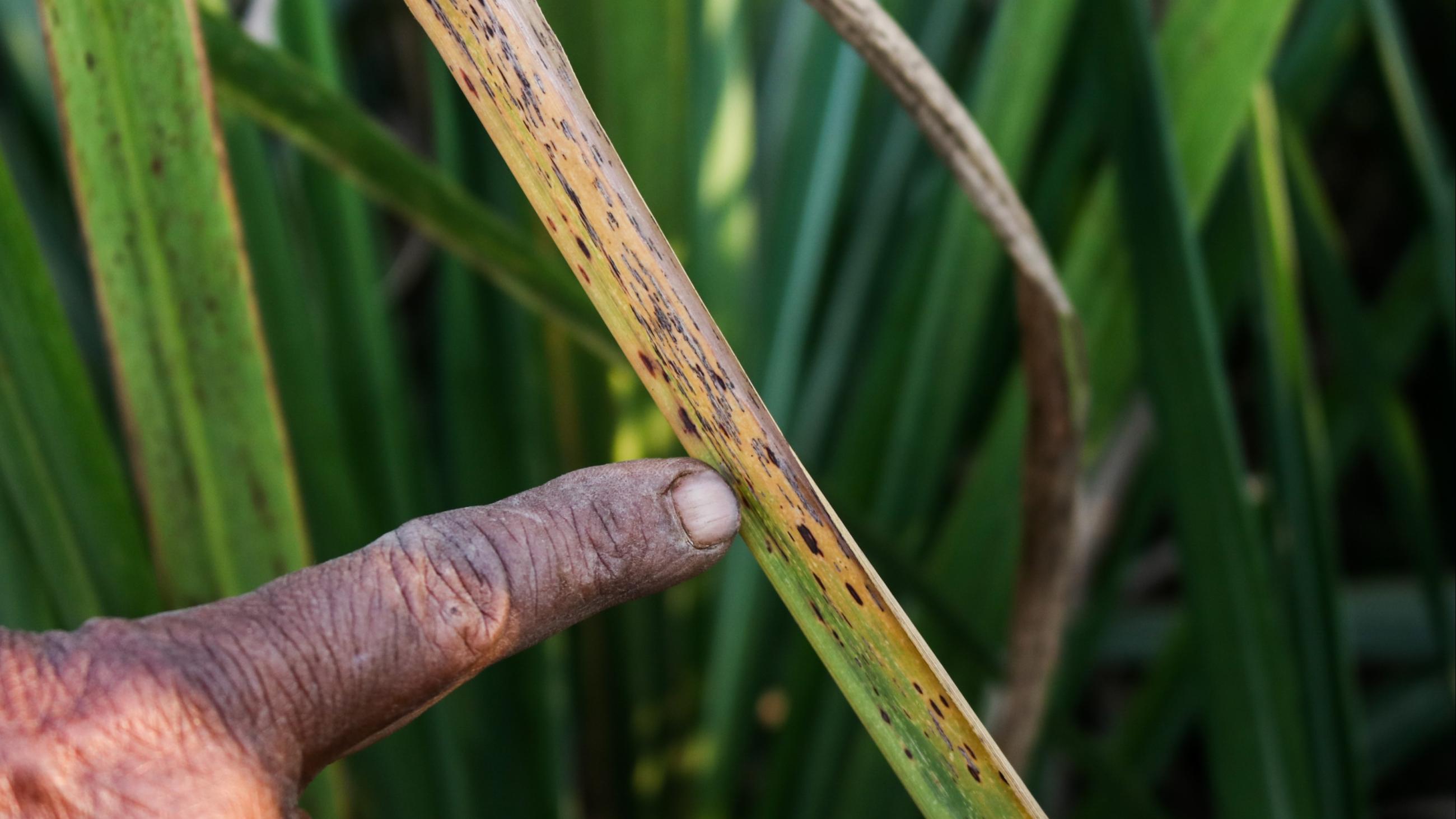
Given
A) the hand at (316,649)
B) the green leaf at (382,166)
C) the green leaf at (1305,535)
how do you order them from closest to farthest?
the hand at (316,649)
the green leaf at (382,166)
the green leaf at (1305,535)

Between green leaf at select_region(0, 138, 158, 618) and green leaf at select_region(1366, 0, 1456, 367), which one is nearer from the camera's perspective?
green leaf at select_region(0, 138, 158, 618)

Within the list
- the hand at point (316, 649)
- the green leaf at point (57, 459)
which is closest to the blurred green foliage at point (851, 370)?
the green leaf at point (57, 459)

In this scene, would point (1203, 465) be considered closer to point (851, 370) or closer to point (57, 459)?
point (851, 370)

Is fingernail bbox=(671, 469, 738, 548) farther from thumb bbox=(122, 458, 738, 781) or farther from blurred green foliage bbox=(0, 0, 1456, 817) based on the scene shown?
blurred green foliage bbox=(0, 0, 1456, 817)

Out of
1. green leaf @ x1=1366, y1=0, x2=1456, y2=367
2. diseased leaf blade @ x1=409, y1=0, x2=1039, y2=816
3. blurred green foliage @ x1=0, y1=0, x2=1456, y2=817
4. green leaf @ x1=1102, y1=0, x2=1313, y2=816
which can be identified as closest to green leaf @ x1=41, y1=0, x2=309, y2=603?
blurred green foliage @ x1=0, y1=0, x2=1456, y2=817

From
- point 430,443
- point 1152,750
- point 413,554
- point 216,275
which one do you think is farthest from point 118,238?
point 1152,750

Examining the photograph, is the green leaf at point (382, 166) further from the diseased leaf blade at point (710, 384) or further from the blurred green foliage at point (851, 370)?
the diseased leaf blade at point (710, 384)
